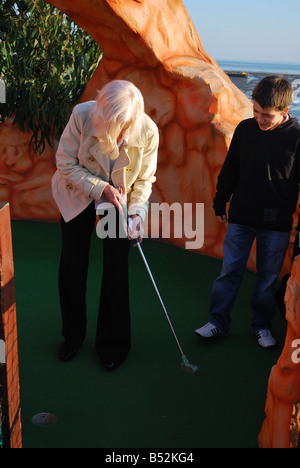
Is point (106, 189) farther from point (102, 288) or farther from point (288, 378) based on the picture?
point (288, 378)

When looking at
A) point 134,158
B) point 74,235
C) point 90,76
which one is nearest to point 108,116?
point 134,158

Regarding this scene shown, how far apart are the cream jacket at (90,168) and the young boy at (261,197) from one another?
0.48 metres

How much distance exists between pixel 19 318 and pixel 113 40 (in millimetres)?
2206

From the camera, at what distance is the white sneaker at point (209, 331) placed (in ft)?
9.52

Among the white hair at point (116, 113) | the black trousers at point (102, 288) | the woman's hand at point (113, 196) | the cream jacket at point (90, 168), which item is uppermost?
the white hair at point (116, 113)

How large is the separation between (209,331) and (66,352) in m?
0.76

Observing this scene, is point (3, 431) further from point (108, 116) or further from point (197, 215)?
point (197, 215)

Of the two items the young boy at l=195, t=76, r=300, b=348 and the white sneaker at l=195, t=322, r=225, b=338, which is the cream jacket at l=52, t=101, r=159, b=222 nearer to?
the young boy at l=195, t=76, r=300, b=348

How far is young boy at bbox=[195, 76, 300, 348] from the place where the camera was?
8.14ft

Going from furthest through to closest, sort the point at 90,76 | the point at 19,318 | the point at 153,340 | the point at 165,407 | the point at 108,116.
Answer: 1. the point at 90,76
2. the point at 19,318
3. the point at 153,340
4. the point at 165,407
5. the point at 108,116

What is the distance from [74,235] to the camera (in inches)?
98.2

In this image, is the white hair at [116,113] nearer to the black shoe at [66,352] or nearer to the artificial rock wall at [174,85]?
the black shoe at [66,352]

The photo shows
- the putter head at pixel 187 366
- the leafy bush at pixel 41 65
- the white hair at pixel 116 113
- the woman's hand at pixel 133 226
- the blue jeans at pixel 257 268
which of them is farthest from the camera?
the leafy bush at pixel 41 65

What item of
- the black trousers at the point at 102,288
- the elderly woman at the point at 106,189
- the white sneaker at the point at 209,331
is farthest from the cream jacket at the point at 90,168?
the white sneaker at the point at 209,331
